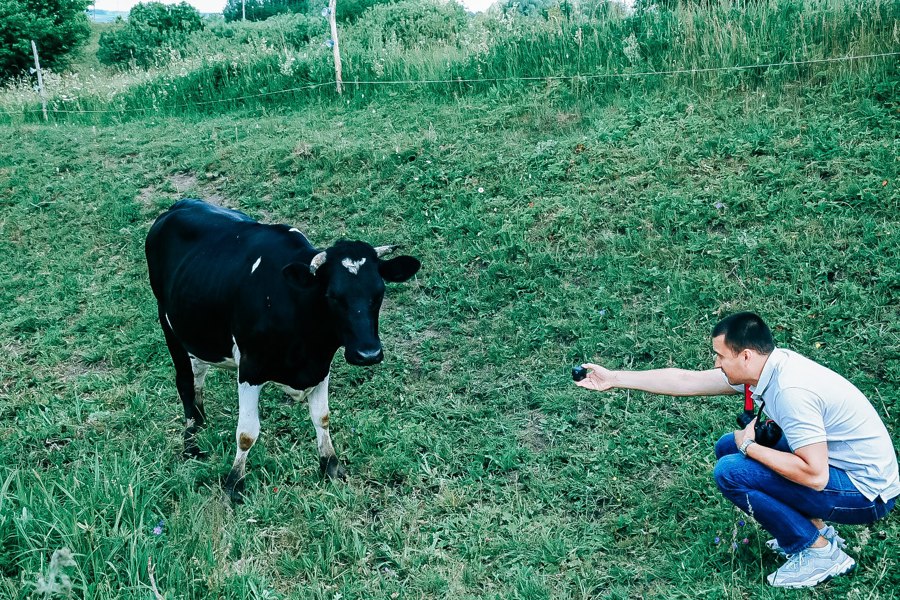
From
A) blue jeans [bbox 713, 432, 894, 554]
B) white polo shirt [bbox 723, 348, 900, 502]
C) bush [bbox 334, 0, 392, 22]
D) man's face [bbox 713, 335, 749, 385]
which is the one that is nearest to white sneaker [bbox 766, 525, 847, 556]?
blue jeans [bbox 713, 432, 894, 554]

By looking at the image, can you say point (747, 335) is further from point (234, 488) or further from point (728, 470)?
point (234, 488)

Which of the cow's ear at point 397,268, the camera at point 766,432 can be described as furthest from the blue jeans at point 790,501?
the cow's ear at point 397,268

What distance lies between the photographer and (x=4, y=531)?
3.62m

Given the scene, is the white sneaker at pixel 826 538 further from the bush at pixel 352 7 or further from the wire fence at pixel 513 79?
the bush at pixel 352 7

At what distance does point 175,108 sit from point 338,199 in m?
8.39

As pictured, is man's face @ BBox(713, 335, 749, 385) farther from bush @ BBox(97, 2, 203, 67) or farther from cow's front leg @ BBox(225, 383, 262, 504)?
bush @ BBox(97, 2, 203, 67)

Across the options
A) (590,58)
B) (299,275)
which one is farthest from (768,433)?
(590,58)

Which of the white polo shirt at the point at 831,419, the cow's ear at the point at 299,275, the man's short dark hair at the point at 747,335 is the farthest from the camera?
the cow's ear at the point at 299,275

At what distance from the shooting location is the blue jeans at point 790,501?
337 centimetres

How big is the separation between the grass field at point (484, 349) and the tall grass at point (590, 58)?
436mm

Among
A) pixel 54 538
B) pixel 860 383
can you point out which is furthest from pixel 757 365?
pixel 54 538

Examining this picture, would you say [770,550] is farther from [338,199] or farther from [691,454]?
[338,199]

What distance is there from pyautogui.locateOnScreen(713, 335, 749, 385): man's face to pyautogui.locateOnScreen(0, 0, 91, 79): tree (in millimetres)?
30976

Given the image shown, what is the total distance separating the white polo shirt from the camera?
10.6 ft
